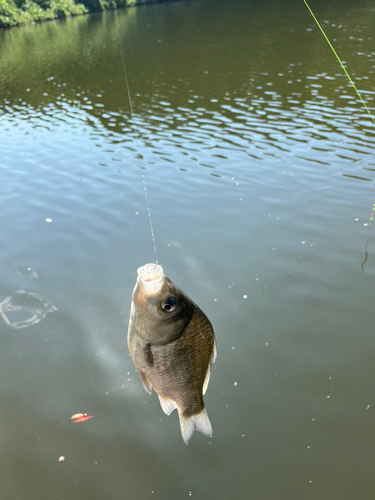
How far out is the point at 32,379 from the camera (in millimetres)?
3738

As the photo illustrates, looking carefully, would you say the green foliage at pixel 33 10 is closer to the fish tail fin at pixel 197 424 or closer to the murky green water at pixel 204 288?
the murky green water at pixel 204 288

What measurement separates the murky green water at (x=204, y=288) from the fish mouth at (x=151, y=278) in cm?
213

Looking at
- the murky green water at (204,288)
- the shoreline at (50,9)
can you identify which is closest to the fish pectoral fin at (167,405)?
the murky green water at (204,288)

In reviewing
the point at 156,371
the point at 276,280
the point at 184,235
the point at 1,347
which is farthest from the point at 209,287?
the point at 156,371

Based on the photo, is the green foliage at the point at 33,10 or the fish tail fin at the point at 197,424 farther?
the green foliage at the point at 33,10

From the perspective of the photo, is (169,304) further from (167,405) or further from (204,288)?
(204,288)

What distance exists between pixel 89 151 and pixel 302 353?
708cm

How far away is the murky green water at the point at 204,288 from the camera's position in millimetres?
3031

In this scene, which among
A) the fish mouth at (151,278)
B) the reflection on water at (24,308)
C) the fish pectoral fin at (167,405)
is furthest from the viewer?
the reflection on water at (24,308)

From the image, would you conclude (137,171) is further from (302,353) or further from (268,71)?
(268,71)

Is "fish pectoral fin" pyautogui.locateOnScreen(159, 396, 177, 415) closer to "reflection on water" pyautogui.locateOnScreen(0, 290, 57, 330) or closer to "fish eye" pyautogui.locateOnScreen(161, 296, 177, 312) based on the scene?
"fish eye" pyautogui.locateOnScreen(161, 296, 177, 312)

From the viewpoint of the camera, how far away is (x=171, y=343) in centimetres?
167

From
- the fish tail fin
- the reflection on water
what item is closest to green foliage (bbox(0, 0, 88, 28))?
the reflection on water

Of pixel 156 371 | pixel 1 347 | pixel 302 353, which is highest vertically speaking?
pixel 156 371
